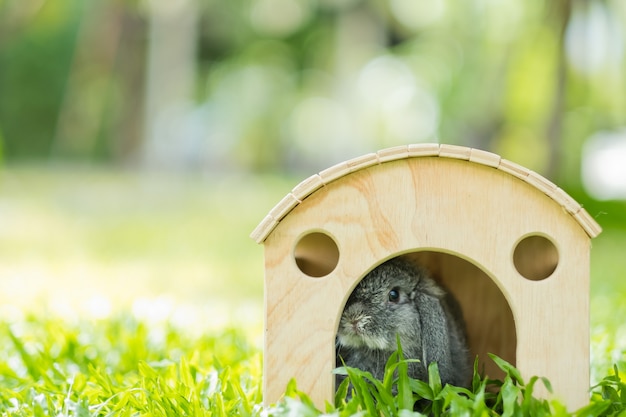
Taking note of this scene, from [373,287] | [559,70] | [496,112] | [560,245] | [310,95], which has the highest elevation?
[310,95]

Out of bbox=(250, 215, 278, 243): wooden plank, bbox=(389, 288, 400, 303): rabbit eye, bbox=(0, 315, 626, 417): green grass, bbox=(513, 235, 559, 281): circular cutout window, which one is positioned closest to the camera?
bbox=(0, 315, 626, 417): green grass

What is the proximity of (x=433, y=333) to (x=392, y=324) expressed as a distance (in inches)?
5.7

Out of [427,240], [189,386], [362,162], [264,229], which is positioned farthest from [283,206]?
[189,386]

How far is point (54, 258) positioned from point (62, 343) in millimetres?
3437

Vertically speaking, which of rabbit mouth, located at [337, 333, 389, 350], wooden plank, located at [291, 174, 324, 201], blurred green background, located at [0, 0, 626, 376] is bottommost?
rabbit mouth, located at [337, 333, 389, 350]

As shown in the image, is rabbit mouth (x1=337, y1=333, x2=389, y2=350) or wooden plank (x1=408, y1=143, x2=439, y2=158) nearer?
wooden plank (x1=408, y1=143, x2=439, y2=158)

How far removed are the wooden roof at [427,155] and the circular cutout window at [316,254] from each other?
269 millimetres

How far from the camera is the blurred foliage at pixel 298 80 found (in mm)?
16422

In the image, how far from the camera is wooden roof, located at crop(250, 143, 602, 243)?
236 cm

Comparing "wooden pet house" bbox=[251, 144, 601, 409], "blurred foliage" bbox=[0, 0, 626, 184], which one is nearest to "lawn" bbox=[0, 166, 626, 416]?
"wooden pet house" bbox=[251, 144, 601, 409]

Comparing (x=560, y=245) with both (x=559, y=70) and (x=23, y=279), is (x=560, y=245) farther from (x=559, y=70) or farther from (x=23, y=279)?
(x=559, y=70)

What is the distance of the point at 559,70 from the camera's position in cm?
1083

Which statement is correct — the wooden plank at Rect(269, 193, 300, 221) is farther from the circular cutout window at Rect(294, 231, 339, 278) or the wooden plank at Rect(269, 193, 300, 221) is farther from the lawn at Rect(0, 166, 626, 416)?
the lawn at Rect(0, 166, 626, 416)

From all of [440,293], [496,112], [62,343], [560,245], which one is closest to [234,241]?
[62,343]
